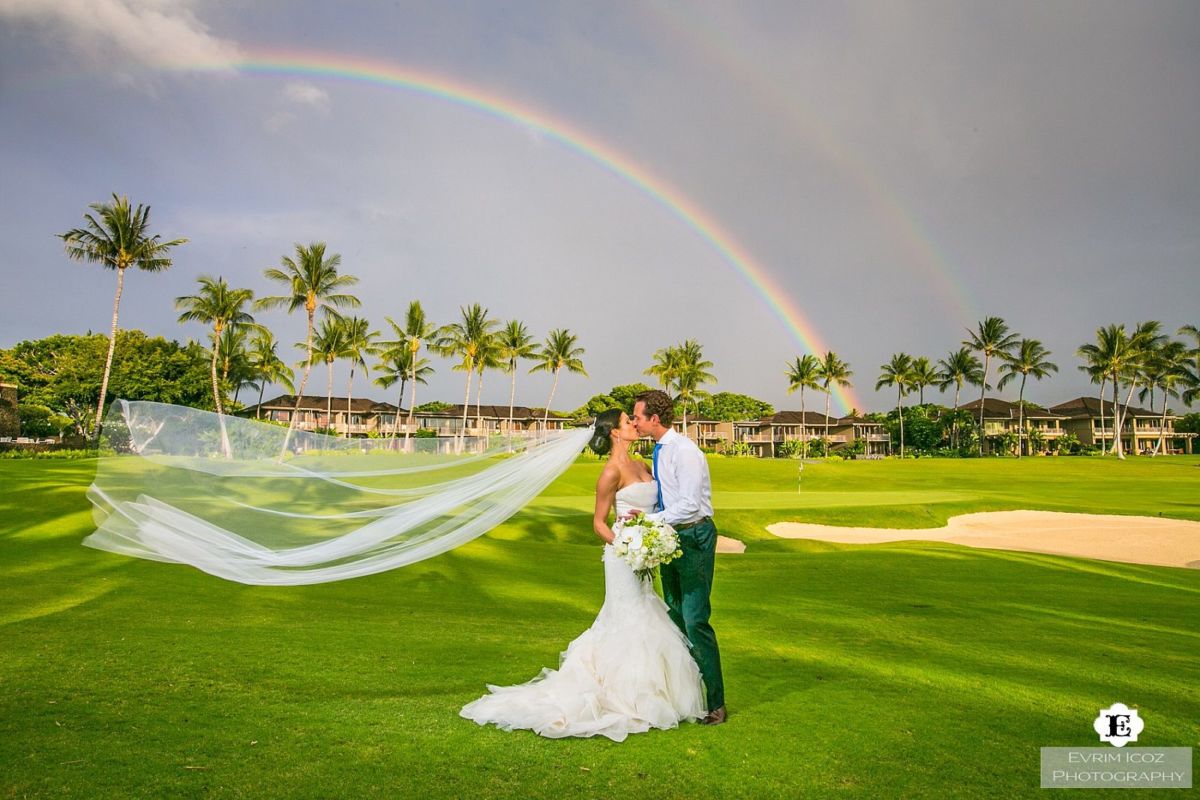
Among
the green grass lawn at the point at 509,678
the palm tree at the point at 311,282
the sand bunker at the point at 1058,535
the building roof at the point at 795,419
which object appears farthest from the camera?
the building roof at the point at 795,419

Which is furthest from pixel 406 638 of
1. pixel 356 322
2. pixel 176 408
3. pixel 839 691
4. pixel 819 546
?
pixel 356 322

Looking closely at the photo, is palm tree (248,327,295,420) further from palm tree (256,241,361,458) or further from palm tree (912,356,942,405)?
palm tree (912,356,942,405)

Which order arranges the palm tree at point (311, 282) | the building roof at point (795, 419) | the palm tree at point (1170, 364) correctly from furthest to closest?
the building roof at point (795, 419) < the palm tree at point (1170, 364) < the palm tree at point (311, 282)

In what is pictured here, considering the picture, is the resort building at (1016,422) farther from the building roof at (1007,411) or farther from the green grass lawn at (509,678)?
the green grass lawn at (509,678)

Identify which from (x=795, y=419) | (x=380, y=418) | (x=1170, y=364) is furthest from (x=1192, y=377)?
(x=380, y=418)

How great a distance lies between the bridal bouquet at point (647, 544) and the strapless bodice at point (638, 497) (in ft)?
1.34

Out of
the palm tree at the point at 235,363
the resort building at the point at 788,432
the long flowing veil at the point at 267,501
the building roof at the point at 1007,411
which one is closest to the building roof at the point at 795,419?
the resort building at the point at 788,432

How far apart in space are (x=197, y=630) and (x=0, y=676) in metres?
1.99

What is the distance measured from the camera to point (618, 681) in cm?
602

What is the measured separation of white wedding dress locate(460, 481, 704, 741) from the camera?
5.66 metres

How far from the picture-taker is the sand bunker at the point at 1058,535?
74.0ft

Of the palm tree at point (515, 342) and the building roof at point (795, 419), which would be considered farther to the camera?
the building roof at point (795, 419)

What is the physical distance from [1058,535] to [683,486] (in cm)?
2627

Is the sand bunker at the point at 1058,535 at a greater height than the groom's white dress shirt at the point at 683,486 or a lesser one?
lesser
